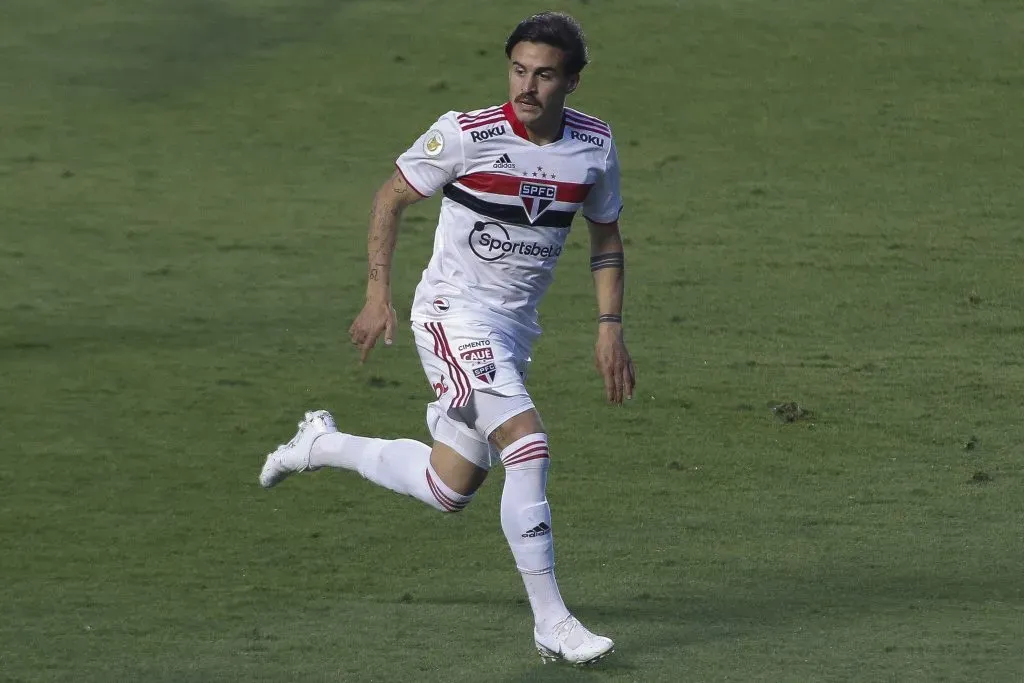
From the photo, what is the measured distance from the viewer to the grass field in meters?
6.30

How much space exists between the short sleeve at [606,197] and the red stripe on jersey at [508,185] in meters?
0.11

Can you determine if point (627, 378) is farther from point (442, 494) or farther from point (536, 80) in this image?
point (536, 80)

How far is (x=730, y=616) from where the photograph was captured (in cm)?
630

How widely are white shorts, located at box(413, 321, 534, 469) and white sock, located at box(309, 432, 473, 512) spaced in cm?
21

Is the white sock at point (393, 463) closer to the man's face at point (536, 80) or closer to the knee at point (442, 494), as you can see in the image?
the knee at point (442, 494)

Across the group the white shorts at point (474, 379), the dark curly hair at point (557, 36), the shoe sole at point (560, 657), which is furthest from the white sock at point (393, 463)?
the dark curly hair at point (557, 36)

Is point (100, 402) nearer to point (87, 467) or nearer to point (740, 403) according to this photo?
point (87, 467)

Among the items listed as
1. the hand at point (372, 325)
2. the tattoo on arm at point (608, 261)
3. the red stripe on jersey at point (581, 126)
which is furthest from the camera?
the tattoo on arm at point (608, 261)

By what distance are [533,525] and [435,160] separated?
1301 millimetres

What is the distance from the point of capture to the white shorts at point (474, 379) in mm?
5914

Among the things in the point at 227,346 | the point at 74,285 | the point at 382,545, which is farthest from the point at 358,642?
the point at 74,285

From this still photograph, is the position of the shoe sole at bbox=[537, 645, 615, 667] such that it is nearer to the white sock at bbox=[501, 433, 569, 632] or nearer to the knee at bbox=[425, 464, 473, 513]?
the white sock at bbox=[501, 433, 569, 632]

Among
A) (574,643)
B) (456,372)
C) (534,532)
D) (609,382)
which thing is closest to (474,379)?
(456,372)

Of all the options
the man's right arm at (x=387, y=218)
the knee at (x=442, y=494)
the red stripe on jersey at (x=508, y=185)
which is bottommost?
the knee at (x=442, y=494)
